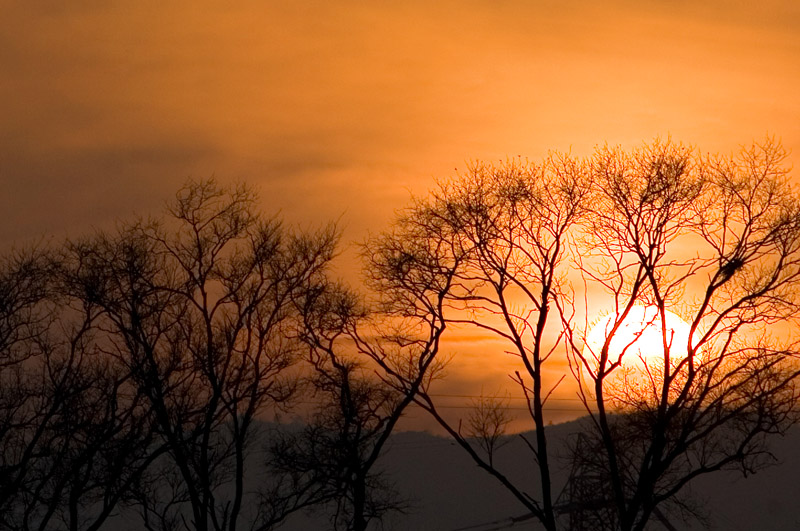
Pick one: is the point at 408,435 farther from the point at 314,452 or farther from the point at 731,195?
the point at 731,195

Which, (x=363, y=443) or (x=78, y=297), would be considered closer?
(x=78, y=297)

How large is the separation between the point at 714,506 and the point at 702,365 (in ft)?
255

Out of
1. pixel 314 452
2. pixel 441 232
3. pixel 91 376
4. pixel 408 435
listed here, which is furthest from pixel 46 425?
pixel 408 435

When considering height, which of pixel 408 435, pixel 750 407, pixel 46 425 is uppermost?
pixel 408 435

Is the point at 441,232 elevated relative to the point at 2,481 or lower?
elevated

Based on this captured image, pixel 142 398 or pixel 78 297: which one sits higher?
pixel 78 297

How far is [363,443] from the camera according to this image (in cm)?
3575

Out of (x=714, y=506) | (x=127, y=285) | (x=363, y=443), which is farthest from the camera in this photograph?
(x=714, y=506)

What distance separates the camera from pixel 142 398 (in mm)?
33031

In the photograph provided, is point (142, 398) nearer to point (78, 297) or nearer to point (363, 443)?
point (78, 297)

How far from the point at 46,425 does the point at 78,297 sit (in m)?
4.32

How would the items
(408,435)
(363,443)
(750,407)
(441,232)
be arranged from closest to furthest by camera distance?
1. (750,407)
2. (441,232)
3. (363,443)
4. (408,435)

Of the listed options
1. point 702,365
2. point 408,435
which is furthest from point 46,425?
point 408,435

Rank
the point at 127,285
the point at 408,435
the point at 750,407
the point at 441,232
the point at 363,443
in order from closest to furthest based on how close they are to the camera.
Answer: the point at 750,407 → the point at 441,232 → the point at 127,285 → the point at 363,443 → the point at 408,435
